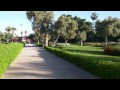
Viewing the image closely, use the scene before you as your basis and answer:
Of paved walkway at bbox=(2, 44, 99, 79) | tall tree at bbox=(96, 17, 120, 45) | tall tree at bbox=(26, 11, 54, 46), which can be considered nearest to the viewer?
paved walkway at bbox=(2, 44, 99, 79)

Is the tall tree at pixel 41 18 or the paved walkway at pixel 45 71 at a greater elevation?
the tall tree at pixel 41 18

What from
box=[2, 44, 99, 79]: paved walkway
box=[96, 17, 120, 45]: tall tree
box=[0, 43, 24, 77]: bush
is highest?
box=[96, 17, 120, 45]: tall tree

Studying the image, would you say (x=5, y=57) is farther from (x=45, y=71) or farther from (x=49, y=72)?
(x=49, y=72)

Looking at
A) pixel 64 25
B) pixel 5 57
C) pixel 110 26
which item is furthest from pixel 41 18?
pixel 5 57

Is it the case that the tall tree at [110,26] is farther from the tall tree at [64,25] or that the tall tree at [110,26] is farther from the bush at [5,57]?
the bush at [5,57]

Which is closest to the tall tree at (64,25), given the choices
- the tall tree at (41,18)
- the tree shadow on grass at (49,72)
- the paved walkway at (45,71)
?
the tall tree at (41,18)

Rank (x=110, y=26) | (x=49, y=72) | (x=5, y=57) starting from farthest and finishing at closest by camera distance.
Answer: (x=110, y=26), (x=5, y=57), (x=49, y=72)

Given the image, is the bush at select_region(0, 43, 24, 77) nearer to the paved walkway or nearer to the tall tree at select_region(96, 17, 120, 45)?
the paved walkway

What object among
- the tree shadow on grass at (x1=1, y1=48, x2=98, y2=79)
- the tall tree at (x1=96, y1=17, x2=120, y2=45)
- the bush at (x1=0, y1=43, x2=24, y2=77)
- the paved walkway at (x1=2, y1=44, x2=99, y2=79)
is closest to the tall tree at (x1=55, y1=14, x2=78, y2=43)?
the tall tree at (x1=96, y1=17, x2=120, y2=45)

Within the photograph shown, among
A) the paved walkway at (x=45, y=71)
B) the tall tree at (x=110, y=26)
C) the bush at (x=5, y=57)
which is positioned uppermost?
the tall tree at (x=110, y=26)
